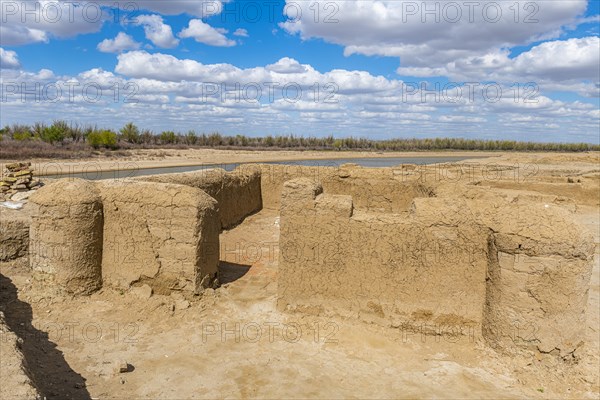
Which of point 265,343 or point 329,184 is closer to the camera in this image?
point 265,343

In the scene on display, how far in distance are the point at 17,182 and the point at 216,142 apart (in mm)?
55842

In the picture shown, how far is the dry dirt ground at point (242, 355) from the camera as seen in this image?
4984mm

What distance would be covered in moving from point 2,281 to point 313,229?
18.6 ft

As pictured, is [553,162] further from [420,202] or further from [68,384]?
[68,384]

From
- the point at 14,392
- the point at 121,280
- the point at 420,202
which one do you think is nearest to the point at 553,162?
the point at 420,202

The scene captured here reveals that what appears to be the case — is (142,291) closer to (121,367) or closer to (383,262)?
(121,367)

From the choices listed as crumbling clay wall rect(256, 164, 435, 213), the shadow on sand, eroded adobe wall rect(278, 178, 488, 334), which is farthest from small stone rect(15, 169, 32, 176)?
eroded adobe wall rect(278, 178, 488, 334)

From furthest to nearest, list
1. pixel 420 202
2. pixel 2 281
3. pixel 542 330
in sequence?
pixel 2 281 → pixel 420 202 → pixel 542 330

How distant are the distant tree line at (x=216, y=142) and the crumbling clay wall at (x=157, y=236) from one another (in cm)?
3588

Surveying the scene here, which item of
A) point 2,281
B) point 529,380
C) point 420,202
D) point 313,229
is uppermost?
point 420,202

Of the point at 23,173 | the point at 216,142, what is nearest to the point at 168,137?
the point at 216,142

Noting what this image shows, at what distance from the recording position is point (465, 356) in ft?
18.7

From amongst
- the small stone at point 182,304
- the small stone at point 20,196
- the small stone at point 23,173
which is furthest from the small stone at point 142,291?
the small stone at point 23,173

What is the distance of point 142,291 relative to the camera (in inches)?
281
